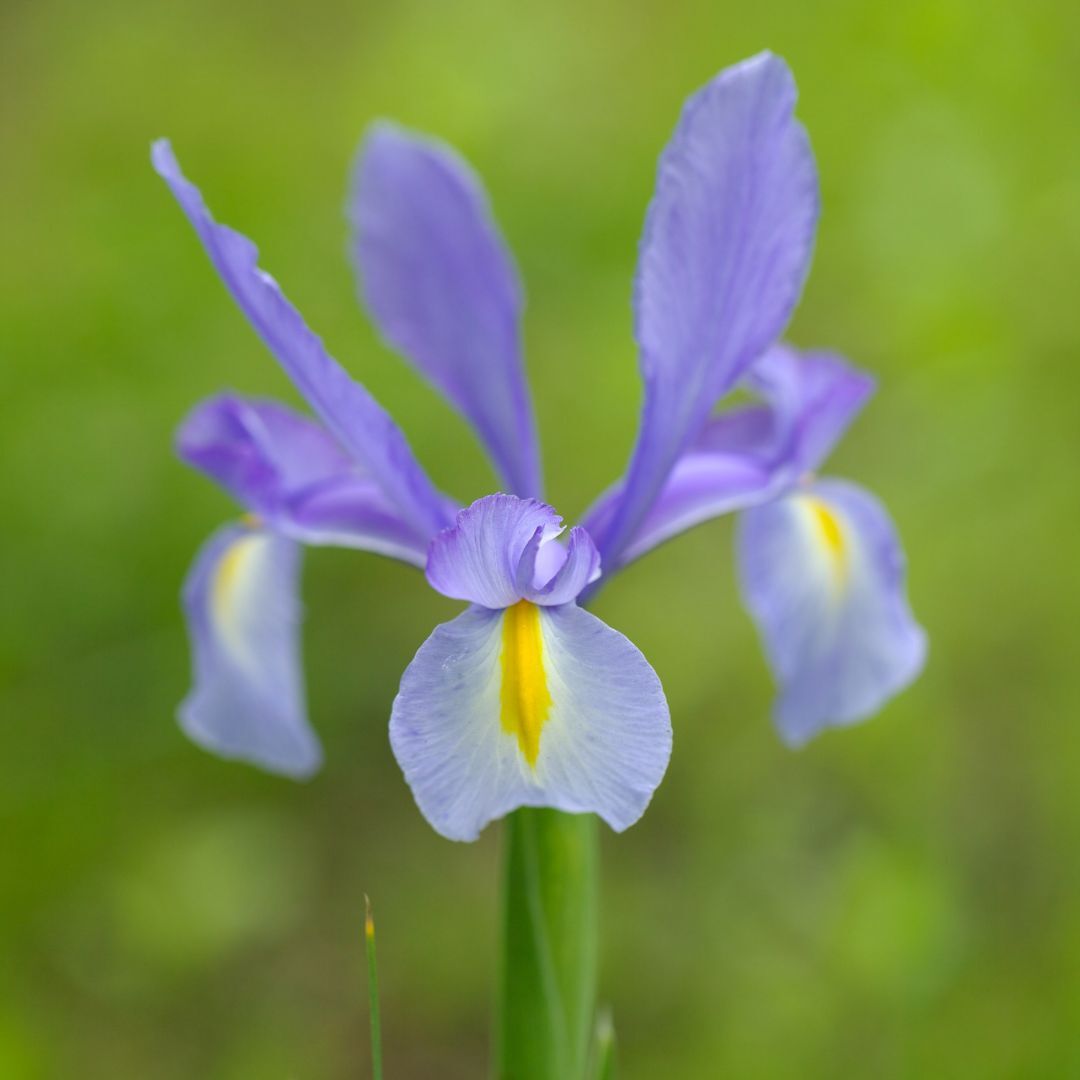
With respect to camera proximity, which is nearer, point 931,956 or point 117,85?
point 931,956

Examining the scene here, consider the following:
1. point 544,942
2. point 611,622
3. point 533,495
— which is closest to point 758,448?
point 533,495

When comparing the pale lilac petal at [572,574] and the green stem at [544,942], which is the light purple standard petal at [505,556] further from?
the green stem at [544,942]

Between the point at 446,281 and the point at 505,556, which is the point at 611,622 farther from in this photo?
the point at 505,556

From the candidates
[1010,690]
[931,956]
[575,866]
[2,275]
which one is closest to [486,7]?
[2,275]

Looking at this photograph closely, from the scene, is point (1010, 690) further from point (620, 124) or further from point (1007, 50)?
point (620, 124)

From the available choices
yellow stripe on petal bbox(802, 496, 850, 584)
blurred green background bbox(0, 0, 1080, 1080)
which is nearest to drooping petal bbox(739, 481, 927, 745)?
yellow stripe on petal bbox(802, 496, 850, 584)

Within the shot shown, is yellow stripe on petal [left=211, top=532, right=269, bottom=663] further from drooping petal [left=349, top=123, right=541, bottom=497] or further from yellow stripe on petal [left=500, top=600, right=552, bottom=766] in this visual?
yellow stripe on petal [left=500, top=600, right=552, bottom=766]

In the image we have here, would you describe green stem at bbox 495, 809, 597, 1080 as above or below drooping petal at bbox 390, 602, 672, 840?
below
